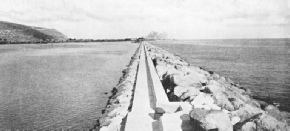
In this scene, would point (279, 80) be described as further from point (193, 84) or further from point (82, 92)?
point (82, 92)

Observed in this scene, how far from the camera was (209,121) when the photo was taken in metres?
3.52

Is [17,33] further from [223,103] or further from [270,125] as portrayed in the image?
[270,125]

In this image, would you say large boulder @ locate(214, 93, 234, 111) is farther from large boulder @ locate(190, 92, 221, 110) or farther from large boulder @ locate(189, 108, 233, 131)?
large boulder @ locate(189, 108, 233, 131)

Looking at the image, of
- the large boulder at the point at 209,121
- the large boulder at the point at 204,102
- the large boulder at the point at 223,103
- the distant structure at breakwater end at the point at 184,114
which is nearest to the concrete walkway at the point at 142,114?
the distant structure at breakwater end at the point at 184,114

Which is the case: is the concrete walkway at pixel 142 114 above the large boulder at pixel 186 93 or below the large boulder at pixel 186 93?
below

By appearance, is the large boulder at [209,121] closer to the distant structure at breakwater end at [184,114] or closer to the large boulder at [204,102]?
the distant structure at breakwater end at [184,114]

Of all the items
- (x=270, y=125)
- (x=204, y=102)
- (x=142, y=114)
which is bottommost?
(x=142, y=114)

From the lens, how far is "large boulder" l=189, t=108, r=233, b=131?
3.48 m

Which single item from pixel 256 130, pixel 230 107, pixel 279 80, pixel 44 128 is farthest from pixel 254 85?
pixel 44 128

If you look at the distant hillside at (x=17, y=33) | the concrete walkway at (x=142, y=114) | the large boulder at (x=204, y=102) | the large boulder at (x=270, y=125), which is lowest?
the concrete walkway at (x=142, y=114)

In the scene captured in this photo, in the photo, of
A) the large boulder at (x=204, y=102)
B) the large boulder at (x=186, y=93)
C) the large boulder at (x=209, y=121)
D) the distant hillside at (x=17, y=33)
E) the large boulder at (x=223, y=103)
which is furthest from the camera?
the distant hillside at (x=17, y=33)

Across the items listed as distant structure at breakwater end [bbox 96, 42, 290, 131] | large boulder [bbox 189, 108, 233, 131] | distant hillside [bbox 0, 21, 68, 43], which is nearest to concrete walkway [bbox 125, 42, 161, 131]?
distant structure at breakwater end [bbox 96, 42, 290, 131]

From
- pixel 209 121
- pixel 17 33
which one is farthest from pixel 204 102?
pixel 17 33

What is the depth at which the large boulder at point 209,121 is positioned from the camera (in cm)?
348
